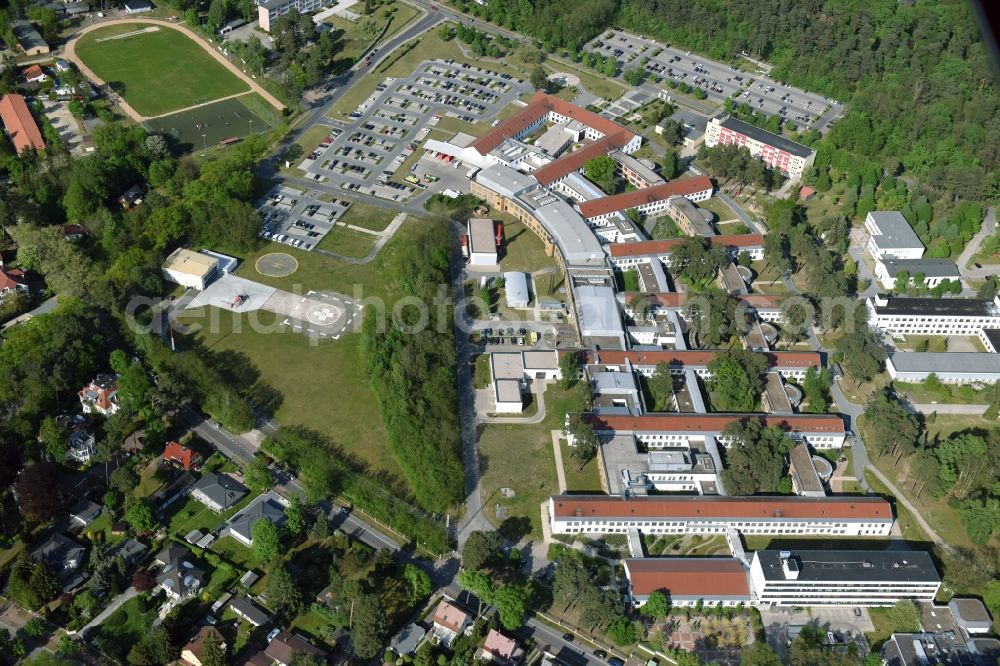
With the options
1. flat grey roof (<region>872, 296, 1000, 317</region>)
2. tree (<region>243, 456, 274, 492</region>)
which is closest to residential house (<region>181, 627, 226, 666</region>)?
tree (<region>243, 456, 274, 492</region>)

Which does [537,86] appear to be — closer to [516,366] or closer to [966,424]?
[516,366]

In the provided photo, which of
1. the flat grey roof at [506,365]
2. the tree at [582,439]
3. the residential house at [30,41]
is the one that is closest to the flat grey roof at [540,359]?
the flat grey roof at [506,365]

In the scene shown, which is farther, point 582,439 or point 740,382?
point 740,382

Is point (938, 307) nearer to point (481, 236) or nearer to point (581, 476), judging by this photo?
point (581, 476)

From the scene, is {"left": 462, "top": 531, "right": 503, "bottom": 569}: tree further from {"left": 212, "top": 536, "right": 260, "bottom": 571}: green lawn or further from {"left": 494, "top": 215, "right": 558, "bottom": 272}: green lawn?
{"left": 494, "top": 215, "right": 558, "bottom": 272}: green lawn

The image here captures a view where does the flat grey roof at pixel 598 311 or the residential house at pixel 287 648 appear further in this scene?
the flat grey roof at pixel 598 311

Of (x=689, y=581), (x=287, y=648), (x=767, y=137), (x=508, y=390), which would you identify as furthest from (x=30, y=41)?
(x=689, y=581)

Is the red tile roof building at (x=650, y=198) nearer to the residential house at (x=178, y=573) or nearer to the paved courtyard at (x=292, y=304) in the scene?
the paved courtyard at (x=292, y=304)
